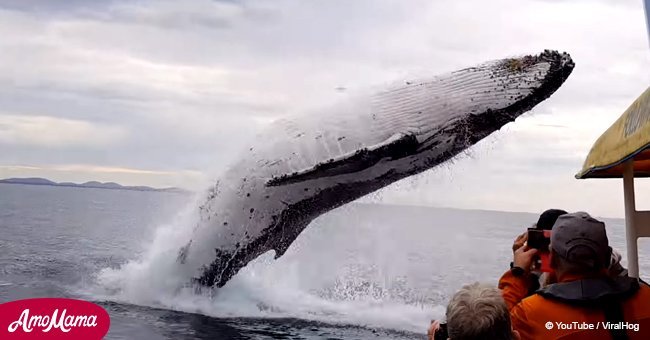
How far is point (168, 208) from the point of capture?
1310 cm

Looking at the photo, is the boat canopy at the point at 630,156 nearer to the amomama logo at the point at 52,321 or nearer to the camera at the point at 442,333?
the camera at the point at 442,333

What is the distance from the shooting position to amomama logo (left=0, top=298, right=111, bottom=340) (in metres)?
4.66

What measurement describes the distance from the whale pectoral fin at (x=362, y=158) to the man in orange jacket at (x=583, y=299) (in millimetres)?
5638

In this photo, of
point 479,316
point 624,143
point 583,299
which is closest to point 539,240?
point 583,299

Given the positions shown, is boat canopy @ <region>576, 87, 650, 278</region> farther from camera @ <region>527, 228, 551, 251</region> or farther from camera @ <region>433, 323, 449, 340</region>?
camera @ <region>433, 323, 449, 340</region>

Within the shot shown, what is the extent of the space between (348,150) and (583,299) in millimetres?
6482

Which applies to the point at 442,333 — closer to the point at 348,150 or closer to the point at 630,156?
the point at 630,156

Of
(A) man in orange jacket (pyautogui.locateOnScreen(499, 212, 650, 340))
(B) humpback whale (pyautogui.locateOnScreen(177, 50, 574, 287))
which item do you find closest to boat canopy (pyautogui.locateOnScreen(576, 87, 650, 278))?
(A) man in orange jacket (pyautogui.locateOnScreen(499, 212, 650, 340))

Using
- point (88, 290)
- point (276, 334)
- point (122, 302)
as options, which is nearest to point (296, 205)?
point (276, 334)

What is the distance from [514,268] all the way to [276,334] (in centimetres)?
690

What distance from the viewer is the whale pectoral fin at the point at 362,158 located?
8.71 m

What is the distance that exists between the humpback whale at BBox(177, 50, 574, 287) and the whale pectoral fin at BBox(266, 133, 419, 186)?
1 cm

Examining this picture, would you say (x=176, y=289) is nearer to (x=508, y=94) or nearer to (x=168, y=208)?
(x=168, y=208)

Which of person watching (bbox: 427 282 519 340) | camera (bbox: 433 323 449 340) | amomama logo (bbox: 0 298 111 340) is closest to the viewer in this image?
person watching (bbox: 427 282 519 340)
